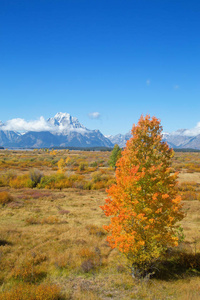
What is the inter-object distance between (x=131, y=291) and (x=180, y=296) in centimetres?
210

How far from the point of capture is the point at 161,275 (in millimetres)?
9945

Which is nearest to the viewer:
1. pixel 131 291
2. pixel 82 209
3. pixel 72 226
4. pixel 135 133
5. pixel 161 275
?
pixel 131 291

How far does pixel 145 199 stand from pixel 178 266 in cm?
583

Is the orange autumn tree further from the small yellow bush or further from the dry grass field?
the small yellow bush

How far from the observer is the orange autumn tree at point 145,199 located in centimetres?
828

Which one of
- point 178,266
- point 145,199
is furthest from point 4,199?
point 145,199

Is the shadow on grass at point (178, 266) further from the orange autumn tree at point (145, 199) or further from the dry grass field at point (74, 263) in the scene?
the orange autumn tree at point (145, 199)

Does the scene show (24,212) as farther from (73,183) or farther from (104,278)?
(73,183)

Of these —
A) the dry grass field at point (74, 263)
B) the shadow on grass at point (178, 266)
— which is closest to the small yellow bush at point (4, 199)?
the dry grass field at point (74, 263)

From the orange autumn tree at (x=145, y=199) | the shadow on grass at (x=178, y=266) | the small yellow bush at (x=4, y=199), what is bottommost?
the small yellow bush at (x=4, y=199)

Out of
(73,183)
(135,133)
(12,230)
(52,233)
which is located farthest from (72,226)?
(73,183)

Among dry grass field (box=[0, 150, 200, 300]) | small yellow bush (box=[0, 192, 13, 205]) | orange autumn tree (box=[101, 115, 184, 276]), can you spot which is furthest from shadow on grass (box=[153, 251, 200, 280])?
small yellow bush (box=[0, 192, 13, 205])

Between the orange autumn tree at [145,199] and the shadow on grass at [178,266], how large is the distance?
184 cm

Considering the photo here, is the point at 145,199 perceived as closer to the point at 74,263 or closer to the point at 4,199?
the point at 74,263
